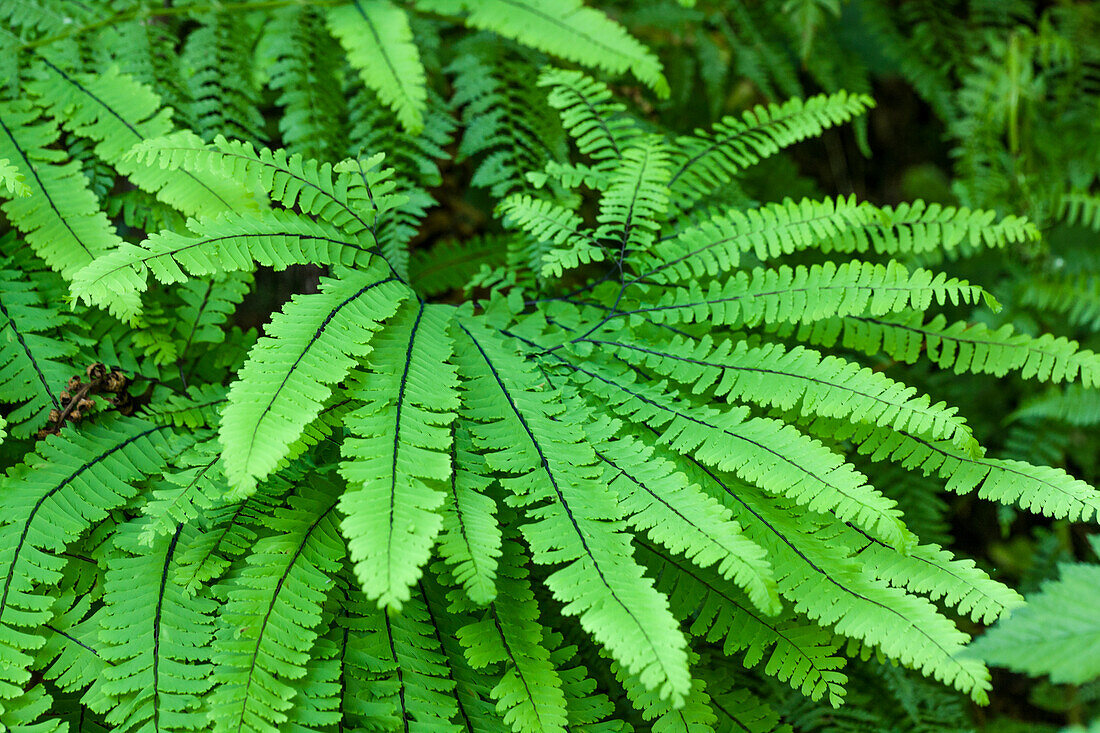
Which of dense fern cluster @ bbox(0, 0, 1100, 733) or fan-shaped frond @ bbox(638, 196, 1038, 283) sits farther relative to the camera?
fan-shaped frond @ bbox(638, 196, 1038, 283)

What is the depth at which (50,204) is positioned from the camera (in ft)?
6.12

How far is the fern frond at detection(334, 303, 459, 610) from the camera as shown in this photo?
1.28m

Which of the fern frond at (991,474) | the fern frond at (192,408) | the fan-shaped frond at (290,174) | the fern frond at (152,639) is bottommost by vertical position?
the fern frond at (152,639)

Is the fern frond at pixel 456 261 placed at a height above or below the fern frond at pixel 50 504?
above

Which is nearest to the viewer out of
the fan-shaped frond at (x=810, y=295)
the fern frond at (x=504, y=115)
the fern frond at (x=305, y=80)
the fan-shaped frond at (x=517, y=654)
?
the fan-shaped frond at (x=517, y=654)

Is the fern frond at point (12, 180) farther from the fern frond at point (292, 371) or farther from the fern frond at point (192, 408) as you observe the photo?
the fern frond at point (292, 371)

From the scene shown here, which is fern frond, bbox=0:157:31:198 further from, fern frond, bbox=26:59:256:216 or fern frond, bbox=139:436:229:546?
fern frond, bbox=139:436:229:546

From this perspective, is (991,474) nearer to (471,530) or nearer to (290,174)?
(471,530)

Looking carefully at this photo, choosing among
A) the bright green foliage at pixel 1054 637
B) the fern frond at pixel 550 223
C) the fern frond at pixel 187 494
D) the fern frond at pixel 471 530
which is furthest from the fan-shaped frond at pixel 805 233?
the fern frond at pixel 187 494

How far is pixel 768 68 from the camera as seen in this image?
326 cm

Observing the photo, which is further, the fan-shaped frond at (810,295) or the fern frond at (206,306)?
the fern frond at (206,306)

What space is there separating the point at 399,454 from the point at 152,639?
2.35 ft

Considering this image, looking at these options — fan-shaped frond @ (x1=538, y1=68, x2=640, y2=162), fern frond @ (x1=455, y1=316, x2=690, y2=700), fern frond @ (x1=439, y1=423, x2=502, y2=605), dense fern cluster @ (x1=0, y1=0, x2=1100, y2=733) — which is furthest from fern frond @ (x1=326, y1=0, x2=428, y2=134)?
fern frond @ (x1=439, y1=423, x2=502, y2=605)

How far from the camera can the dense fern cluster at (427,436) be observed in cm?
146
